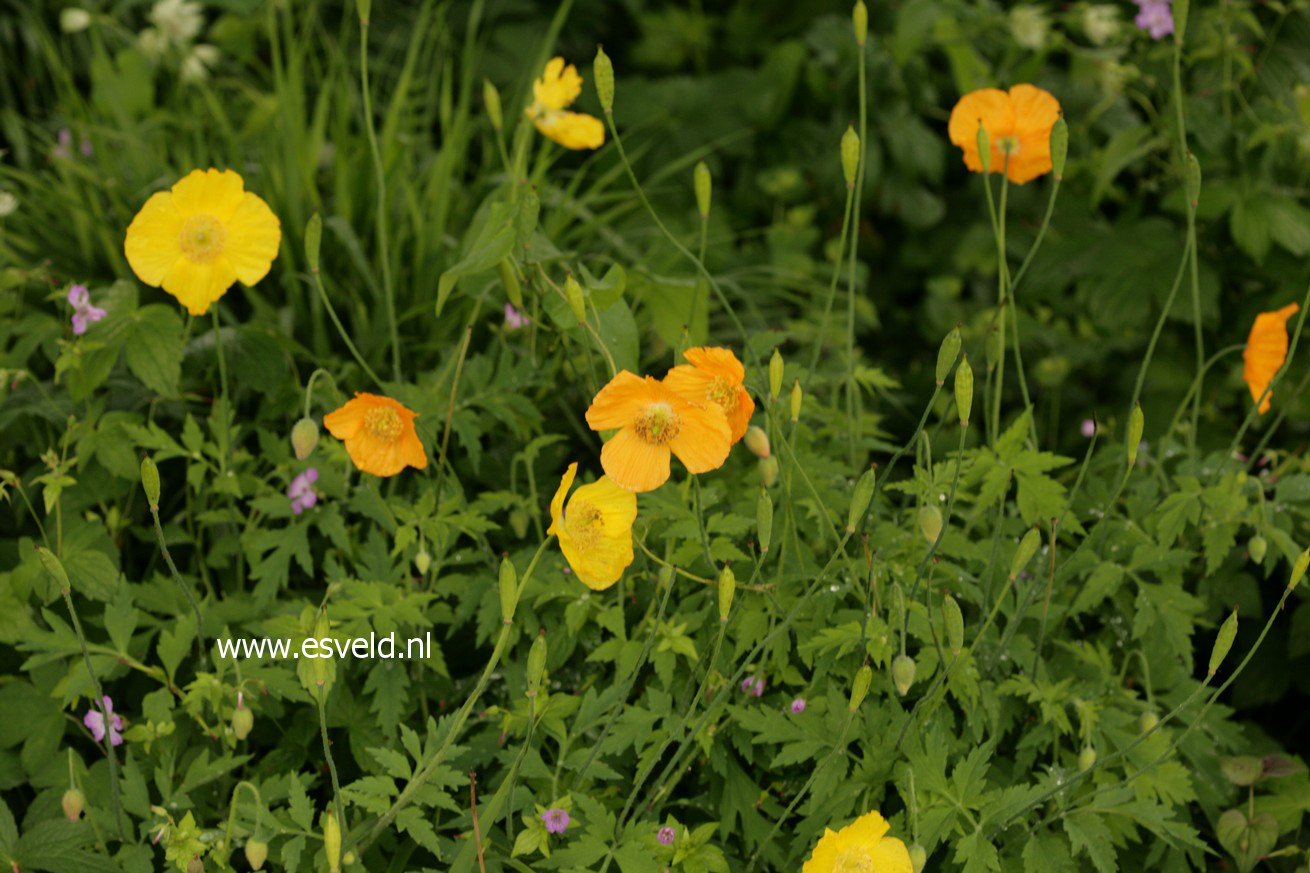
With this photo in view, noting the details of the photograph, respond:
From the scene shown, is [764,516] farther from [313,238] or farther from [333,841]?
[313,238]

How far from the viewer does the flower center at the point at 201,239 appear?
1.40 meters

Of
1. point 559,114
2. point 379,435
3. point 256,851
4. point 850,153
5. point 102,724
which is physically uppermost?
point 850,153

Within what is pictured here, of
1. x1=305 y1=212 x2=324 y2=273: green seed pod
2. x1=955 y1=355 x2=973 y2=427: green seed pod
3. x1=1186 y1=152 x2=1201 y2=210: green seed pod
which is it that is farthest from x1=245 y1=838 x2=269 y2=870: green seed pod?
x1=1186 y1=152 x2=1201 y2=210: green seed pod

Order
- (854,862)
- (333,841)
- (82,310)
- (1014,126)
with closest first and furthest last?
(333,841), (854,862), (1014,126), (82,310)

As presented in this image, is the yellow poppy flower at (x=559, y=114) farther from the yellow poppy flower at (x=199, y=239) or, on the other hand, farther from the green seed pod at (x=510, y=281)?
the yellow poppy flower at (x=199, y=239)

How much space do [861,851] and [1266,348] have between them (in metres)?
0.82

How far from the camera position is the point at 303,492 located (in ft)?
5.08

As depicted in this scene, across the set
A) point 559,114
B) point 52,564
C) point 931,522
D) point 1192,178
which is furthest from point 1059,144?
point 52,564

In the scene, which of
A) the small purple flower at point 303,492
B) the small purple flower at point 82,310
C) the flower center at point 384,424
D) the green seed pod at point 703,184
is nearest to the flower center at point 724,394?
the green seed pod at point 703,184

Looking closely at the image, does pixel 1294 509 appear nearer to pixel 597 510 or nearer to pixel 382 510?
pixel 597 510

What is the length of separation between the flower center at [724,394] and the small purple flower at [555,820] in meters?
0.41

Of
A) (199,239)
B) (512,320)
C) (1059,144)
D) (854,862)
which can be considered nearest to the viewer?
(854,862)

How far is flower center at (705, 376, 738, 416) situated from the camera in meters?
1.19

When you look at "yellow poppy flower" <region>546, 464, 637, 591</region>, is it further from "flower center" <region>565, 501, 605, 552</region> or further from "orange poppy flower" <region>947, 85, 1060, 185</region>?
"orange poppy flower" <region>947, 85, 1060, 185</region>
